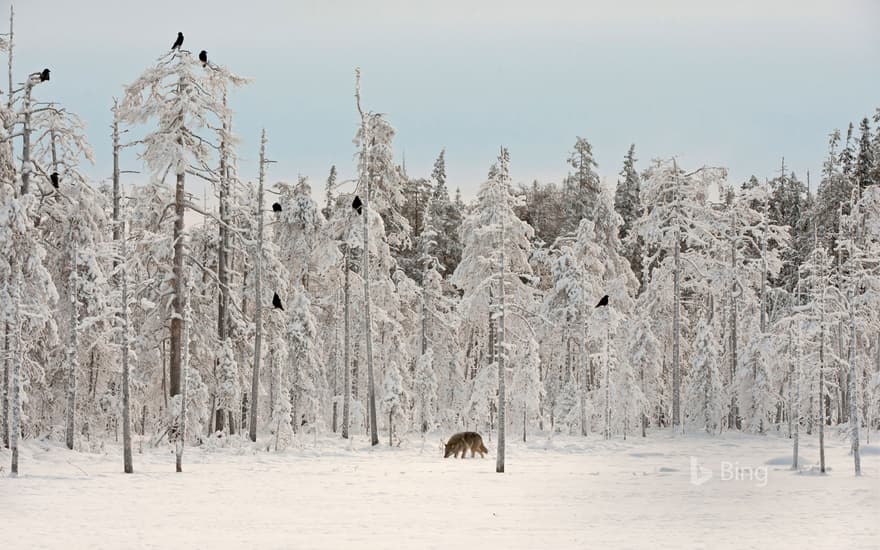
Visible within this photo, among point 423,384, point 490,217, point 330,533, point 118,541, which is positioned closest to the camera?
point 118,541

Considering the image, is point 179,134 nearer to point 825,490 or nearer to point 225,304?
point 225,304

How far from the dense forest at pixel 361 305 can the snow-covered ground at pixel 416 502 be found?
1.57 metres

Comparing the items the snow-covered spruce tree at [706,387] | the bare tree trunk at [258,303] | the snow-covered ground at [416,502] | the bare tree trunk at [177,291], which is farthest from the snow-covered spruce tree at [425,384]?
the bare tree trunk at [177,291]

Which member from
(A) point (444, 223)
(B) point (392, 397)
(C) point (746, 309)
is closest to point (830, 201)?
(C) point (746, 309)

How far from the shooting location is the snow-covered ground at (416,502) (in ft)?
50.9

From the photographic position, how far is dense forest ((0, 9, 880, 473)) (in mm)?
26297

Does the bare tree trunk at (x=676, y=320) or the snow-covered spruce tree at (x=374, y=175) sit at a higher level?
the snow-covered spruce tree at (x=374, y=175)

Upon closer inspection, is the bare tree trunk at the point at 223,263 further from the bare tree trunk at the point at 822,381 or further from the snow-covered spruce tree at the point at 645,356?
the bare tree trunk at the point at 822,381

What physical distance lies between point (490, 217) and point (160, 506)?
2143 centimetres

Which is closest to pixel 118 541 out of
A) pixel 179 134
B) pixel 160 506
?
pixel 160 506

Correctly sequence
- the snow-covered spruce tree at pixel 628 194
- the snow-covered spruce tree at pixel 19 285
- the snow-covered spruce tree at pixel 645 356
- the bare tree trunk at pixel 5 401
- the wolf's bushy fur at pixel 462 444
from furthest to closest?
the snow-covered spruce tree at pixel 628 194, the snow-covered spruce tree at pixel 645 356, the wolf's bushy fur at pixel 462 444, the bare tree trunk at pixel 5 401, the snow-covered spruce tree at pixel 19 285

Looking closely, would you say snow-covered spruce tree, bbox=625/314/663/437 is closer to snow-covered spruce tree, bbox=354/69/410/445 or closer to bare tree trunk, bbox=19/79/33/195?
snow-covered spruce tree, bbox=354/69/410/445

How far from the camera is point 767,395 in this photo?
4019 centimetres

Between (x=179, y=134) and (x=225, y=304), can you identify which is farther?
(x=225, y=304)
